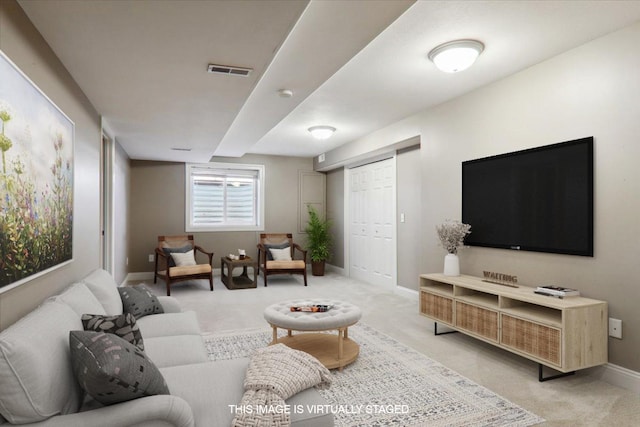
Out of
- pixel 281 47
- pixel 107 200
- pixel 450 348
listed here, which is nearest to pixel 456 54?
pixel 281 47

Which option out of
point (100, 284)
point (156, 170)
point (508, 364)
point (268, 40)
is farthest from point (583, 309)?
point (156, 170)

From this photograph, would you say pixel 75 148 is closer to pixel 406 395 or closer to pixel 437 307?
pixel 406 395

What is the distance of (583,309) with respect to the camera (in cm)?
255

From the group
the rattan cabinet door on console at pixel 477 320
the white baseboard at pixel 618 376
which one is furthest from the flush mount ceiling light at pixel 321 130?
the white baseboard at pixel 618 376

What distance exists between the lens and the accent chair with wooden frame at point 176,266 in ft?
18.6

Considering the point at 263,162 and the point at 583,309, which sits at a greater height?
the point at 263,162

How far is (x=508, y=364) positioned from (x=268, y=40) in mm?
2901

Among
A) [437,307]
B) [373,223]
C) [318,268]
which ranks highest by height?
[373,223]

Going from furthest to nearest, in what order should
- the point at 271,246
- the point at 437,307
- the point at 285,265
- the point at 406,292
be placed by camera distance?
1. the point at 271,246
2. the point at 285,265
3. the point at 406,292
4. the point at 437,307

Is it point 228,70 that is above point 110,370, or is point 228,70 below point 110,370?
above

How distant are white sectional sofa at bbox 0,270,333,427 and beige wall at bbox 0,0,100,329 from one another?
0.53ft

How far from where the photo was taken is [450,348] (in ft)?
11.0

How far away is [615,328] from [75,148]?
4021mm

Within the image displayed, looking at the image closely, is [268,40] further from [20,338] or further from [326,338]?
[326,338]
